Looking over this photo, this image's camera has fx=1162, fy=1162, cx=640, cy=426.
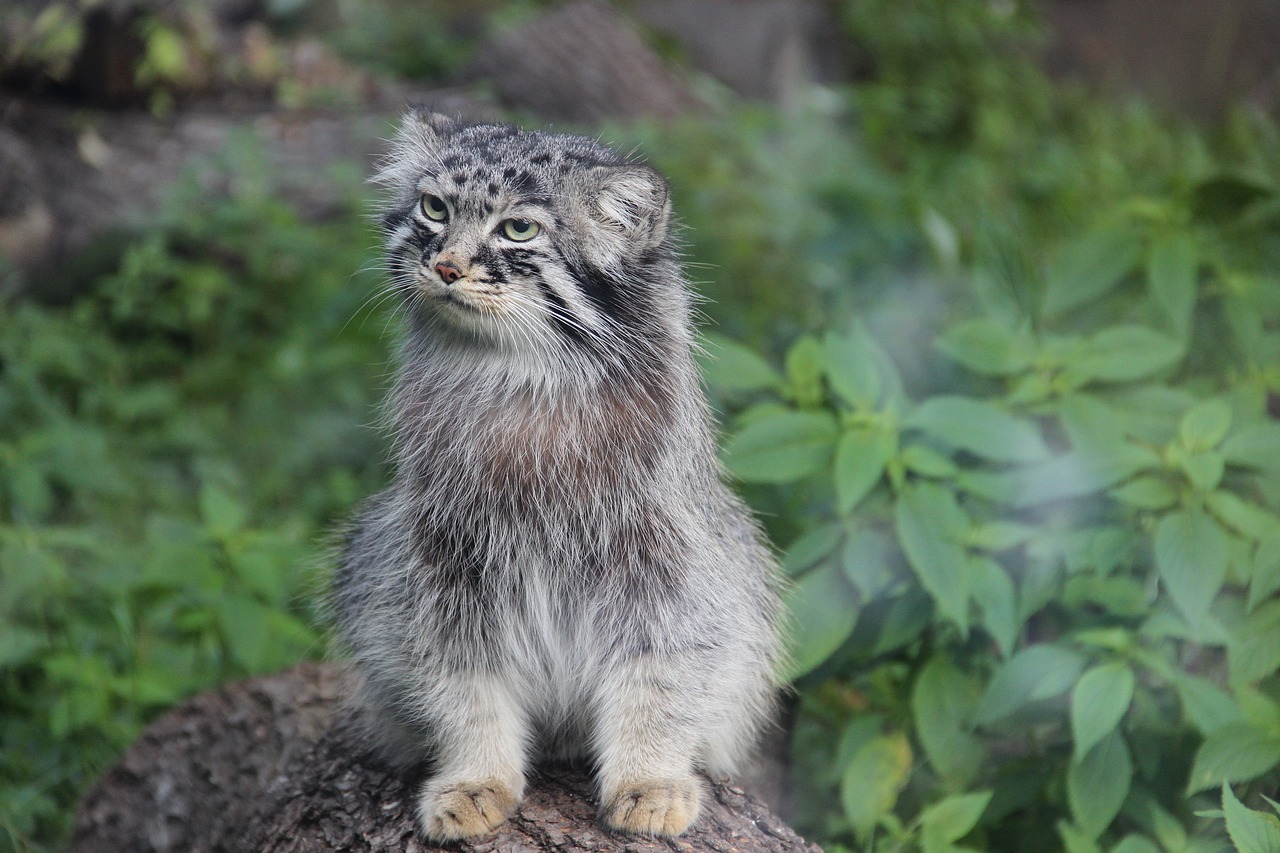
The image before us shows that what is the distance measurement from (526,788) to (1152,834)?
1.94 m

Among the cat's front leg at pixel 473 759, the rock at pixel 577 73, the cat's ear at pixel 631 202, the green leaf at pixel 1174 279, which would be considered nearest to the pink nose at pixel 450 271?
the cat's ear at pixel 631 202

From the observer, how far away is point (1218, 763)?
3.19 metres

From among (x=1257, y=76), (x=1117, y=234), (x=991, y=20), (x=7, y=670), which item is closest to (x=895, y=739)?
(x=1117, y=234)

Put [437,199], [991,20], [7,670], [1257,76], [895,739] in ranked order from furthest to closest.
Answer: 1. [1257,76]
2. [991,20]
3. [7,670]
4. [895,739]
5. [437,199]

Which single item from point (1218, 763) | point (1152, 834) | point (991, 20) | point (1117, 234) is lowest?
point (1152, 834)

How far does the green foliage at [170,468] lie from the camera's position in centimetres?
421

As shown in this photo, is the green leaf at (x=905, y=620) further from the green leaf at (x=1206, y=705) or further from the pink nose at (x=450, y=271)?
the pink nose at (x=450, y=271)

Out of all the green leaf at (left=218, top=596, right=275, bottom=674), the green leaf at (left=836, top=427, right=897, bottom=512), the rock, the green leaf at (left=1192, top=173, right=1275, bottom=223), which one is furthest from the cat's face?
the rock

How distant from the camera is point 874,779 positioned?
384cm

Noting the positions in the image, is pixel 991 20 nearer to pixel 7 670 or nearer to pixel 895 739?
pixel 895 739

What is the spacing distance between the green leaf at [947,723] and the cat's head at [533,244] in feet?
4.85

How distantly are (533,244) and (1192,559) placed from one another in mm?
2075

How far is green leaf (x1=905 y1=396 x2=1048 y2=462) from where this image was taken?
3777 millimetres

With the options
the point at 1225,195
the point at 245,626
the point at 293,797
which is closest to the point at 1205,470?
the point at 1225,195
